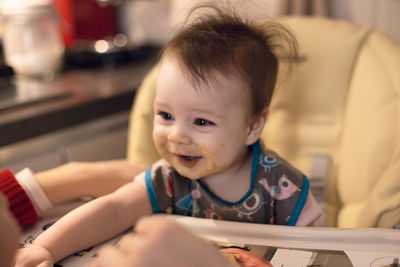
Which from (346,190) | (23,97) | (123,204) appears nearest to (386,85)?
(346,190)

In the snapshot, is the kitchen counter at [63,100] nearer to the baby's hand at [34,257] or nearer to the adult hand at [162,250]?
the baby's hand at [34,257]

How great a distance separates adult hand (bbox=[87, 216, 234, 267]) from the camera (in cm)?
49

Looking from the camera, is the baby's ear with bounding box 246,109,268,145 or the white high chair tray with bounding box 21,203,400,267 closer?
the white high chair tray with bounding box 21,203,400,267

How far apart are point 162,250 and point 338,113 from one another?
78 cm

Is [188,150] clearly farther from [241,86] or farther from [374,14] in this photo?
[374,14]

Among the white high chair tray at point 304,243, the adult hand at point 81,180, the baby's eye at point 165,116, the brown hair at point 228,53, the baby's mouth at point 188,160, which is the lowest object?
the white high chair tray at point 304,243

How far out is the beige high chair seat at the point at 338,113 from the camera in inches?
40.1

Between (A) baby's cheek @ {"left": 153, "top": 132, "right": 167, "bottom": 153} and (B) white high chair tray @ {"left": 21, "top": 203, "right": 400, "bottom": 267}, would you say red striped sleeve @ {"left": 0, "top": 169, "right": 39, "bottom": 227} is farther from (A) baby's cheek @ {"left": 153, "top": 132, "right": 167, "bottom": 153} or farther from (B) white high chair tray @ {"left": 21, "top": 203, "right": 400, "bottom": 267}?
(A) baby's cheek @ {"left": 153, "top": 132, "right": 167, "bottom": 153}

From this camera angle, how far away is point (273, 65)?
846 mm

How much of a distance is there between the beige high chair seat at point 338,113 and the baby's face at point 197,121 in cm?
31

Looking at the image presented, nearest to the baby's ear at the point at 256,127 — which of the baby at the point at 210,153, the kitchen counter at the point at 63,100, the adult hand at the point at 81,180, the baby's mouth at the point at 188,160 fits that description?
the baby at the point at 210,153

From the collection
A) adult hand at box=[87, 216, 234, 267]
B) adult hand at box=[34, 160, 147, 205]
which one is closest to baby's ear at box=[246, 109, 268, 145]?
adult hand at box=[34, 160, 147, 205]

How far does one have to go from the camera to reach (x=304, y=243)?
72 cm

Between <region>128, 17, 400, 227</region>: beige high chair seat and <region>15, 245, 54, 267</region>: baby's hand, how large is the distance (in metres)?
0.44
